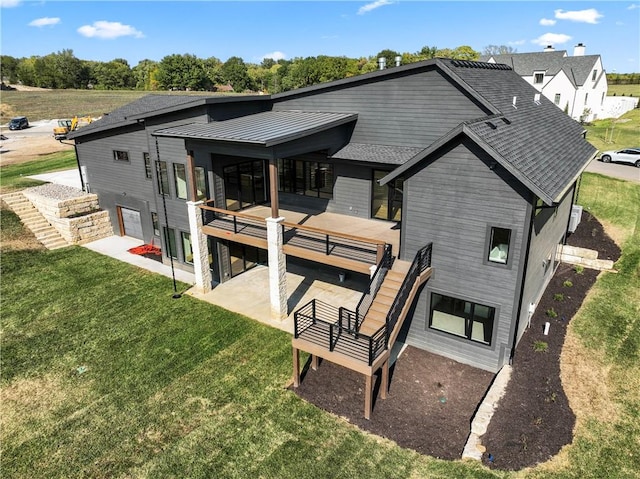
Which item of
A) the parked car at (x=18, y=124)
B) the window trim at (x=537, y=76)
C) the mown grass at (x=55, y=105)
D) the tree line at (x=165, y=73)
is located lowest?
the parked car at (x=18, y=124)

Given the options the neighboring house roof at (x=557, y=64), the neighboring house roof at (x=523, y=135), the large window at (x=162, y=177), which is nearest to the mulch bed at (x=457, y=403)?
the neighboring house roof at (x=523, y=135)

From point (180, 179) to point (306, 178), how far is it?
6.04 metres

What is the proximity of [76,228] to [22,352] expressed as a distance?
11213 millimetres

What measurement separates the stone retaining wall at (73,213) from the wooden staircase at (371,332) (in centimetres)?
1790

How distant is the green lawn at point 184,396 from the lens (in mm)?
10703

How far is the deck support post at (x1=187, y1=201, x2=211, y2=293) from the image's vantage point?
1855 centimetres

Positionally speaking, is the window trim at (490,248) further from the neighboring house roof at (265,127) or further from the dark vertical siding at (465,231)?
the neighboring house roof at (265,127)

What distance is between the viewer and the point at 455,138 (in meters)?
12.5

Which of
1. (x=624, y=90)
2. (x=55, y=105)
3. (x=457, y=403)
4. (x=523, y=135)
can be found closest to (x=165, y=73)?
(x=55, y=105)

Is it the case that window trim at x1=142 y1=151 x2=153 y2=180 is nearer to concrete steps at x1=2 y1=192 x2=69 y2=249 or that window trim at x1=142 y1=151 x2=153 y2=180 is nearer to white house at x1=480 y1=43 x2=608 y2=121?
concrete steps at x1=2 y1=192 x2=69 y2=249

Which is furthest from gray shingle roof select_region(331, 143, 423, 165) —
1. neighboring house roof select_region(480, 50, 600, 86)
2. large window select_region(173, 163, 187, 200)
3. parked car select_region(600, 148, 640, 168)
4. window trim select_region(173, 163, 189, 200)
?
neighboring house roof select_region(480, 50, 600, 86)

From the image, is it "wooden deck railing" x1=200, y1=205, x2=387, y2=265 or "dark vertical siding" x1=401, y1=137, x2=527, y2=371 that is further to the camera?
"wooden deck railing" x1=200, y1=205, x2=387, y2=265

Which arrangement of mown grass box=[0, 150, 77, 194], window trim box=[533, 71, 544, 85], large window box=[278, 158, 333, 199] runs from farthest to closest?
window trim box=[533, 71, 544, 85]
mown grass box=[0, 150, 77, 194]
large window box=[278, 158, 333, 199]

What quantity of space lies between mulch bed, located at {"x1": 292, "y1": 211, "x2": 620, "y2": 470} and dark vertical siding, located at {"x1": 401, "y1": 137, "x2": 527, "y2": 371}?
95 cm
